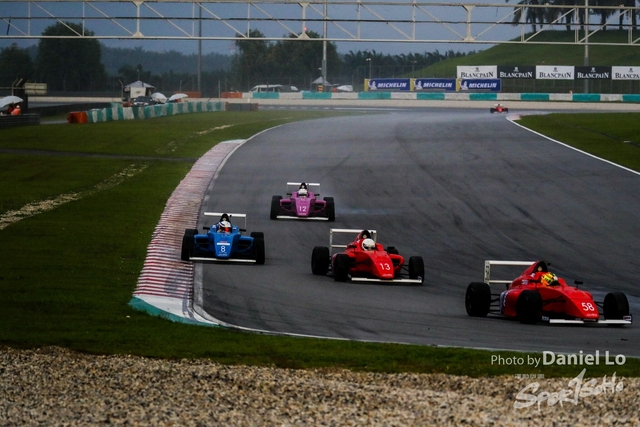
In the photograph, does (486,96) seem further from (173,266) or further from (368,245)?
(173,266)

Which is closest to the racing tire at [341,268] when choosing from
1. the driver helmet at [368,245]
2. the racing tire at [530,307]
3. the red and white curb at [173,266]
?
the driver helmet at [368,245]

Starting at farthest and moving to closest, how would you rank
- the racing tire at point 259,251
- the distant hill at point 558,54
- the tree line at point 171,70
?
the distant hill at point 558,54, the tree line at point 171,70, the racing tire at point 259,251

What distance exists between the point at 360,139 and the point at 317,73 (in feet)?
290

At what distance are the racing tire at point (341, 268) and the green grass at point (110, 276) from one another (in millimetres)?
3931

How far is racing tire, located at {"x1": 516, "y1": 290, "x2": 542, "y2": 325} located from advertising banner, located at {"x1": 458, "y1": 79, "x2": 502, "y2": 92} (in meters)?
86.2

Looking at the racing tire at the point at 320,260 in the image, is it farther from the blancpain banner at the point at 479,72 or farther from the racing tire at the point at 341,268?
the blancpain banner at the point at 479,72

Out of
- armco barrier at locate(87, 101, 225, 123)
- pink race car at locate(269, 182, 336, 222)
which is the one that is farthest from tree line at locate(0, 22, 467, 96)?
pink race car at locate(269, 182, 336, 222)

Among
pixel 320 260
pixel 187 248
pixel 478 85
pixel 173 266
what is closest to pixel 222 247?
pixel 187 248

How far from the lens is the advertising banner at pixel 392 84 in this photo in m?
102

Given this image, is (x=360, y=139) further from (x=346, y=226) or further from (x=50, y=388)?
(x=50, y=388)

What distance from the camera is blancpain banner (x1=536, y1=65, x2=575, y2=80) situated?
101 metres

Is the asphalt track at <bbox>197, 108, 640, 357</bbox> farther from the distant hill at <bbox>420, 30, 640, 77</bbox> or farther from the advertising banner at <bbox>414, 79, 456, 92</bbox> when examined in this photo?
the distant hill at <bbox>420, 30, 640, 77</bbox>

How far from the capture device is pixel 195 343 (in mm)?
12844

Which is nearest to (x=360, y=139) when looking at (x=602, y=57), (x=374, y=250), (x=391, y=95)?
(x=374, y=250)
